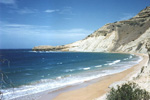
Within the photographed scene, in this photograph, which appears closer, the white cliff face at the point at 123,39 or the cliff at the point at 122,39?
the cliff at the point at 122,39

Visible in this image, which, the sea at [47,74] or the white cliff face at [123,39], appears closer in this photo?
the sea at [47,74]

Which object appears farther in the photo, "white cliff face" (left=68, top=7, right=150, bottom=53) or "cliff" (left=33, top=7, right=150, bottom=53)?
"white cliff face" (left=68, top=7, right=150, bottom=53)

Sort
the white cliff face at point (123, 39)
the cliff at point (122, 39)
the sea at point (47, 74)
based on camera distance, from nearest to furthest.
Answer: the sea at point (47, 74)
the cliff at point (122, 39)
the white cliff face at point (123, 39)

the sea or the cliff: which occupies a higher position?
the cliff

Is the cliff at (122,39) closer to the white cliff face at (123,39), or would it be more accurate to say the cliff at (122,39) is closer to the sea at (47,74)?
the white cliff face at (123,39)

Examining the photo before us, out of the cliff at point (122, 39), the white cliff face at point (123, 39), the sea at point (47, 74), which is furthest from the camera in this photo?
the white cliff face at point (123, 39)

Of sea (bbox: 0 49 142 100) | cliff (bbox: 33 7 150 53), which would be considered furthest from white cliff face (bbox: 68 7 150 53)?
sea (bbox: 0 49 142 100)

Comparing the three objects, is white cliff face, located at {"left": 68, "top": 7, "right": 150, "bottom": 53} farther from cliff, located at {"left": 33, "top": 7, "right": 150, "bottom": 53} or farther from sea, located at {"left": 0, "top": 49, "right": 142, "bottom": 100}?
sea, located at {"left": 0, "top": 49, "right": 142, "bottom": 100}

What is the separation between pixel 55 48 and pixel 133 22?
216ft

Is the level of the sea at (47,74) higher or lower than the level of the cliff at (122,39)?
lower

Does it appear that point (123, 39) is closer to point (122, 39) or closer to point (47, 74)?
point (122, 39)

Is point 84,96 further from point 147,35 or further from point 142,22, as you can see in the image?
point 142,22

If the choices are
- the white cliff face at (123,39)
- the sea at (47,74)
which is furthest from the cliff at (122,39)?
the sea at (47,74)

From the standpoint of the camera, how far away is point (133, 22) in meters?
93.1
